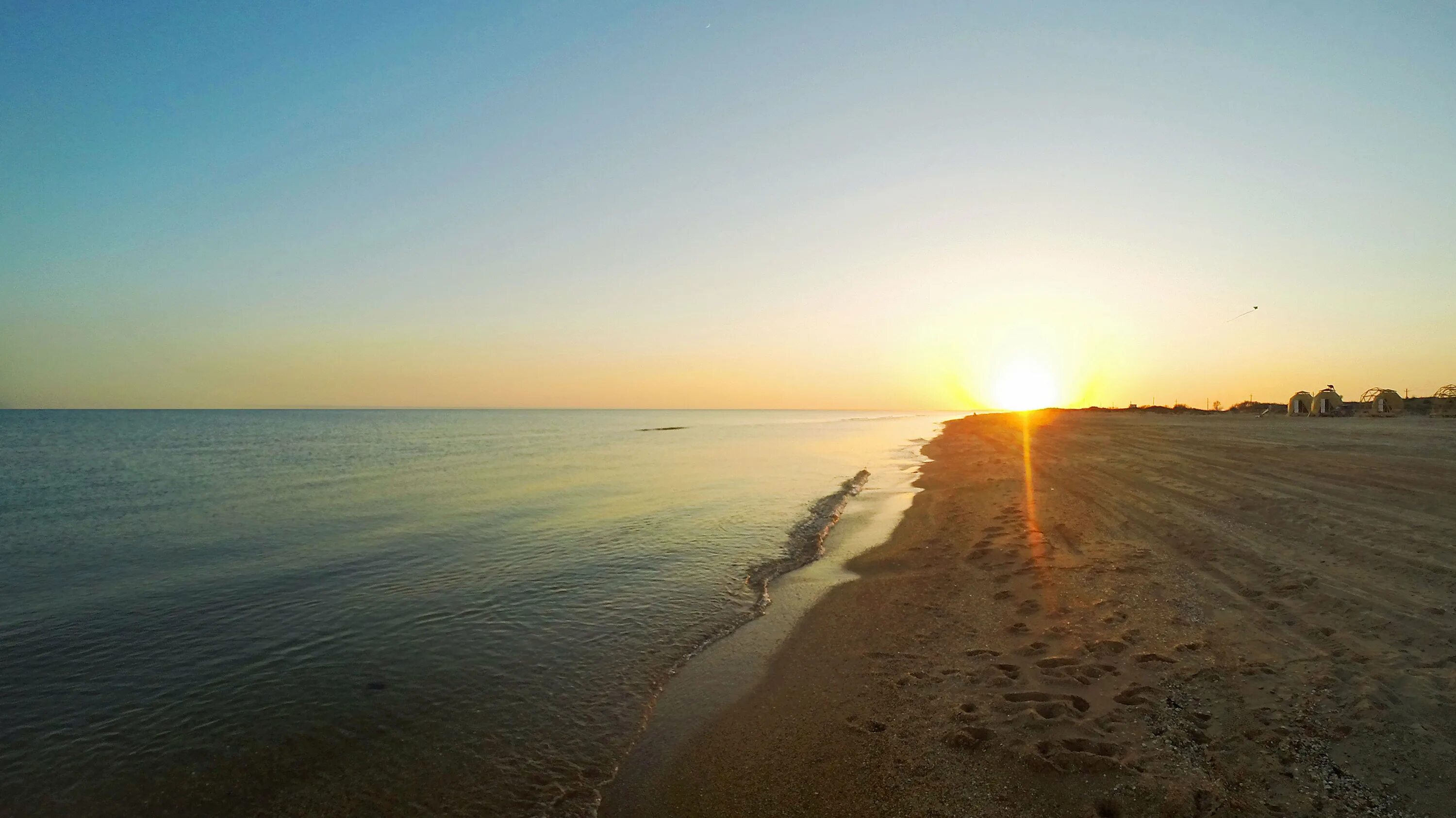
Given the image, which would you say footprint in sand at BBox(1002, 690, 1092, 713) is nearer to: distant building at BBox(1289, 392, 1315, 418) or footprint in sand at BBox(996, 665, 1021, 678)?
footprint in sand at BBox(996, 665, 1021, 678)

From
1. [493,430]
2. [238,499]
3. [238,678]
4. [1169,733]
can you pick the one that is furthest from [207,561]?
[493,430]

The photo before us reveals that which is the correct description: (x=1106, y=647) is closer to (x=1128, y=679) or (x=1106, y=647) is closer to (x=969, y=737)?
(x=1128, y=679)

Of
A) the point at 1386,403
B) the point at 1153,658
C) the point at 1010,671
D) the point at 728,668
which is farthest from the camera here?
the point at 1386,403

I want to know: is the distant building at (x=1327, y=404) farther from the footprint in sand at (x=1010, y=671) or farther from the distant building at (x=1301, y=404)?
the footprint in sand at (x=1010, y=671)

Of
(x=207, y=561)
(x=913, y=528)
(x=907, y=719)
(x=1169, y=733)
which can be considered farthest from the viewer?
(x=913, y=528)

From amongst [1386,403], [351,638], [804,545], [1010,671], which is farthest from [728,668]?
[1386,403]

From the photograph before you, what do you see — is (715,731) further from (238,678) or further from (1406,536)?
(1406,536)
